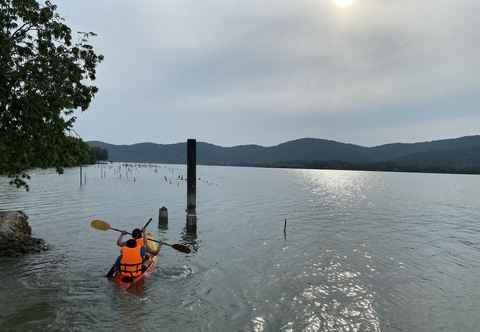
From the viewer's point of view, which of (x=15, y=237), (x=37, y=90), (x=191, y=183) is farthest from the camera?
(x=191, y=183)

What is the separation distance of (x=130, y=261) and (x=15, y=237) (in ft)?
31.4

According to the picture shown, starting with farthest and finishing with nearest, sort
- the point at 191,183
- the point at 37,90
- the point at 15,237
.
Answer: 1. the point at 191,183
2. the point at 15,237
3. the point at 37,90

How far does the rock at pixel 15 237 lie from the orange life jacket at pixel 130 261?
26.3 ft

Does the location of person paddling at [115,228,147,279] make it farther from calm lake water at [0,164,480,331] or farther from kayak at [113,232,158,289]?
calm lake water at [0,164,480,331]

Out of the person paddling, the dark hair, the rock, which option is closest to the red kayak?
the person paddling

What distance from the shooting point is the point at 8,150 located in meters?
12.7

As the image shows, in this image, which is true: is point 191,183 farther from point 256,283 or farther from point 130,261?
point 256,283

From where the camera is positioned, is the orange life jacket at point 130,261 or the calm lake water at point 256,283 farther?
the orange life jacket at point 130,261

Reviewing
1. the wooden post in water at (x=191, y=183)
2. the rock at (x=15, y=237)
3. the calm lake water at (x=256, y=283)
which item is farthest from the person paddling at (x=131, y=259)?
the wooden post in water at (x=191, y=183)

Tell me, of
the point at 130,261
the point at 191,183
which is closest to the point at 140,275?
the point at 130,261

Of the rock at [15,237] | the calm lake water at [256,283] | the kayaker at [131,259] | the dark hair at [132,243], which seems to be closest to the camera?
the calm lake water at [256,283]

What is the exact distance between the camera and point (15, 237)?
60.6 feet

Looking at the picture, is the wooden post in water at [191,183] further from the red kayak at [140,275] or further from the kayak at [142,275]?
the red kayak at [140,275]

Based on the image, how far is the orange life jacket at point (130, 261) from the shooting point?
13.6 metres
